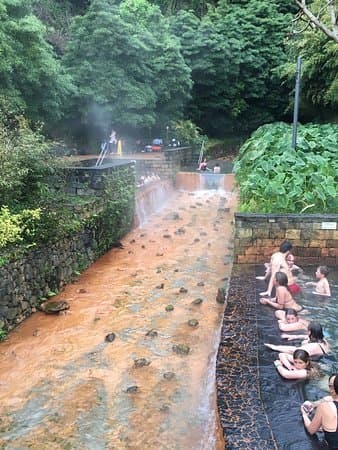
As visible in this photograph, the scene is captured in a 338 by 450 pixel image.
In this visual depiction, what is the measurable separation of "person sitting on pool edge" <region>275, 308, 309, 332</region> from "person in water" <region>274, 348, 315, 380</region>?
88 cm

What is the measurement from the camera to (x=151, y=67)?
68.3 feet

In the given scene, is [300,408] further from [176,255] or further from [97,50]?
Answer: [97,50]

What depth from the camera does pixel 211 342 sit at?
20.9 feet

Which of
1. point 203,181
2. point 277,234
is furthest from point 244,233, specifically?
point 203,181

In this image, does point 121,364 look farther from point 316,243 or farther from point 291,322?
point 316,243

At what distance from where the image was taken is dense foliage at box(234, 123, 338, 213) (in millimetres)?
8891

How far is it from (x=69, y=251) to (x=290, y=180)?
4.72 meters

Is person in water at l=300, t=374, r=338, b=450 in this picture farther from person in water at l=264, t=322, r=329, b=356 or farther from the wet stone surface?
person in water at l=264, t=322, r=329, b=356

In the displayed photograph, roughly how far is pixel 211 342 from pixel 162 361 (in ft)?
2.72

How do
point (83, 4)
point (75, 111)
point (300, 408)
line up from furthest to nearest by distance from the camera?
point (83, 4)
point (75, 111)
point (300, 408)

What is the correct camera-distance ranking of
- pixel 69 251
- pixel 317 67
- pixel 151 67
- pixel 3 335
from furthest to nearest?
pixel 151 67 → pixel 317 67 → pixel 69 251 → pixel 3 335

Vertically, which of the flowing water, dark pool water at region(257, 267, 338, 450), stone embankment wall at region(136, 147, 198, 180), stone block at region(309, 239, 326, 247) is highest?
stone embankment wall at region(136, 147, 198, 180)

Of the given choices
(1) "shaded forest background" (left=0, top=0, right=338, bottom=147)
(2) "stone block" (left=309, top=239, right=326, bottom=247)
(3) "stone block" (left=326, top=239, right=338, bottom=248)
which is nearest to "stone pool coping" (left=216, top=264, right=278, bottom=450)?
(2) "stone block" (left=309, top=239, right=326, bottom=247)

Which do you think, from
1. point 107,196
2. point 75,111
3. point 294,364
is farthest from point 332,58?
point 294,364
